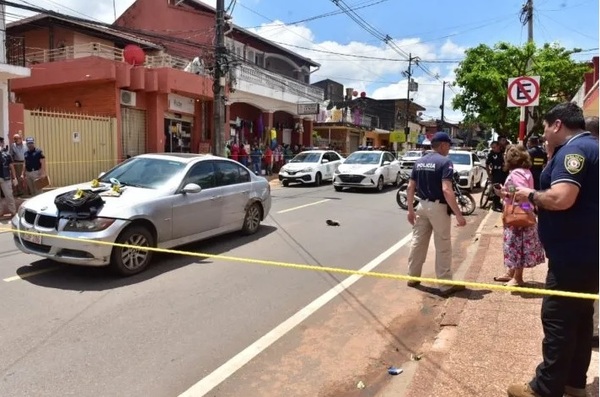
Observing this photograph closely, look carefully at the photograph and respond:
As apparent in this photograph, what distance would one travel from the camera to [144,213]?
20.4ft

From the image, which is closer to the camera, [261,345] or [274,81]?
[261,345]

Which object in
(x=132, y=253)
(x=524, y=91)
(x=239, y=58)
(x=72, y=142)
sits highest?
(x=239, y=58)

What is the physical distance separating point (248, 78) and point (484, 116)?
445 inches

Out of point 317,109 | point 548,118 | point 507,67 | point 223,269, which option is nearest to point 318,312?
point 223,269

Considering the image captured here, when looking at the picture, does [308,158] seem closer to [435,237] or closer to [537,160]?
[537,160]

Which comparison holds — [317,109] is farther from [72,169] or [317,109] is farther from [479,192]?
[72,169]

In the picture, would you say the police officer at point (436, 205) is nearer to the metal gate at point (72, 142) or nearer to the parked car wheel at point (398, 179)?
the metal gate at point (72, 142)

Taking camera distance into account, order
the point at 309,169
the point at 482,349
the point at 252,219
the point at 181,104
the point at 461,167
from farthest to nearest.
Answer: the point at 181,104
the point at 309,169
the point at 461,167
the point at 252,219
the point at 482,349

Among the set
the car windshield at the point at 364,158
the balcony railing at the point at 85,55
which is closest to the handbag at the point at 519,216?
the car windshield at the point at 364,158

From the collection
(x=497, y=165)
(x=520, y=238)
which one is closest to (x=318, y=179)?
(x=497, y=165)

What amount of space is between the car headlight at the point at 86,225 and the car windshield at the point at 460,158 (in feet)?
44.7

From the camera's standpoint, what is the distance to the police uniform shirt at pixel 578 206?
2863 millimetres

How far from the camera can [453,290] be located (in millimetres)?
5770

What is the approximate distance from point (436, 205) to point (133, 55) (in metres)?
16.2
